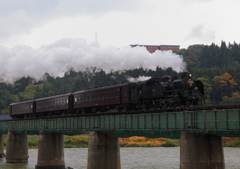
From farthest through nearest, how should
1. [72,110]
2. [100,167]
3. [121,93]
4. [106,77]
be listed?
[106,77]
[72,110]
[121,93]
[100,167]

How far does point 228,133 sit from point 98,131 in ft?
58.9

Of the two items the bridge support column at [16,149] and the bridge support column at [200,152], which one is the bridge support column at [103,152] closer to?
the bridge support column at [200,152]

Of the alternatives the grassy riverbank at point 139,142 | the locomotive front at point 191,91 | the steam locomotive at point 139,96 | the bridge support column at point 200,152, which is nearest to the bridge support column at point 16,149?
the steam locomotive at point 139,96

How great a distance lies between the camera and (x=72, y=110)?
2415 inches

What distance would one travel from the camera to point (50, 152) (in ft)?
181

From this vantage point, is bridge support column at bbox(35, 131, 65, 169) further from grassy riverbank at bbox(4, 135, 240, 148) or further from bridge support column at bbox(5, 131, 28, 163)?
grassy riverbank at bbox(4, 135, 240, 148)

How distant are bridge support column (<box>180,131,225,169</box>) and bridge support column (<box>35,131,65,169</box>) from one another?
27.2 meters

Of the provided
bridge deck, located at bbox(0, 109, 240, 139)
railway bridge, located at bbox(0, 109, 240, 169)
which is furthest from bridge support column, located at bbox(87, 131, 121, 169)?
bridge deck, located at bbox(0, 109, 240, 139)

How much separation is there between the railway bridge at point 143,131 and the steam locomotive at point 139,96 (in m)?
2.32

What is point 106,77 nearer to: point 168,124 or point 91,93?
point 91,93

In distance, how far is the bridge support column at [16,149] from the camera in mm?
68250

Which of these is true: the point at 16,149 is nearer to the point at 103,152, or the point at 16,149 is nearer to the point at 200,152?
the point at 103,152

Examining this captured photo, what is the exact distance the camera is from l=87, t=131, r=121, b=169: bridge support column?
42.2 meters

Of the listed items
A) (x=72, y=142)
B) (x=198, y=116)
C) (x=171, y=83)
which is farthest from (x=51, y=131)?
(x=72, y=142)
